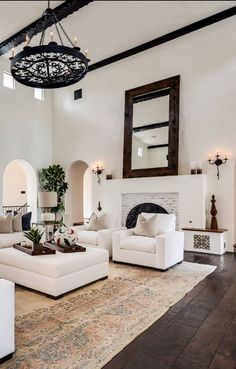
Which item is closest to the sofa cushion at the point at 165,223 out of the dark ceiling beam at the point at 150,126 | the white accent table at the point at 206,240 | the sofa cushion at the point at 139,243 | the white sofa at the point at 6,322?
the sofa cushion at the point at 139,243

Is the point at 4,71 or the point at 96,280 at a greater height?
the point at 4,71

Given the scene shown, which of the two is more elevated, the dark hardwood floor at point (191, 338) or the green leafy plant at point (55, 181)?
the green leafy plant at point (55, 181)

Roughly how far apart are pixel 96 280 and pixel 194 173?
136 inches

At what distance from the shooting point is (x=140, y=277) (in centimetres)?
409

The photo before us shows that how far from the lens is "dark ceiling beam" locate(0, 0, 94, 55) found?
16.8 ft

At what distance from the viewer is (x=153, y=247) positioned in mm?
4469

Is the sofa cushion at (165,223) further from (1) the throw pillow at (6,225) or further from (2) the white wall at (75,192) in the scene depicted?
(2) the white wall at (75,192)

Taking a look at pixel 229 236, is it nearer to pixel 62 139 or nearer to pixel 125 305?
pixel 125 305

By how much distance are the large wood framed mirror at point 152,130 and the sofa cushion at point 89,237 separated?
215 cm

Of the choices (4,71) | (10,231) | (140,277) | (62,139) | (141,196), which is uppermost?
(4,71)

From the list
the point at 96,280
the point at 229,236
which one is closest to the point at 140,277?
the point at 96,280

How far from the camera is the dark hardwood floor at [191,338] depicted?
1.99m

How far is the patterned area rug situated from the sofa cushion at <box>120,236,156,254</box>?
448 millimetres

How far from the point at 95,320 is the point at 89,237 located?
2.79m
